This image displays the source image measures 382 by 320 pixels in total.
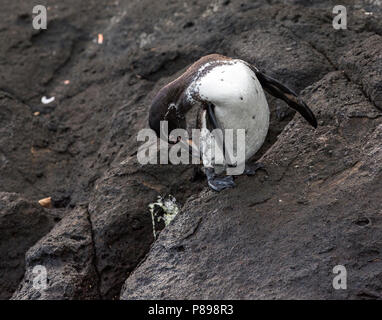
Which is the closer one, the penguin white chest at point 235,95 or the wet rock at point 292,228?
the wet rock at point 292,228

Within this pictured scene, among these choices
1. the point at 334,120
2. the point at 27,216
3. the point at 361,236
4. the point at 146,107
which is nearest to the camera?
the point at 361,236

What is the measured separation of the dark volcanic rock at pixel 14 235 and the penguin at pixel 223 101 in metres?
1.43

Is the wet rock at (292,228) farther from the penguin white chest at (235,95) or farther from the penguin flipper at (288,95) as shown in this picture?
the penguin white chest at (235,95)

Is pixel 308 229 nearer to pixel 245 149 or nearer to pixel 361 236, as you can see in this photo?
pixel 361 236

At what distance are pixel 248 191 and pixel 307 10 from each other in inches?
101

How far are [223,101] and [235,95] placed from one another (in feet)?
0.28

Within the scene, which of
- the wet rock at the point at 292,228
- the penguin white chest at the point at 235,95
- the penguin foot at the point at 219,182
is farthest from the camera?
the penguin foot at the point at 219,182

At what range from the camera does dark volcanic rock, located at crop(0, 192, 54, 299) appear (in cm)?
464

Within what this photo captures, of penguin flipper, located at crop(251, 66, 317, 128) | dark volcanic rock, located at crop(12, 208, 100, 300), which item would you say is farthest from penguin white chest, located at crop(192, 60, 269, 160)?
dark volcanic rock, located at crop(12, 208, 100, 300)

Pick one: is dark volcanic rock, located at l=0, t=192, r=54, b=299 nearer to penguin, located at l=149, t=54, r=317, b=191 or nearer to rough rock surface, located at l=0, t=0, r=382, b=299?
rough rock surface, located at l=0, t=0, r=382, b=299

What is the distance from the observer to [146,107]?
5.64m

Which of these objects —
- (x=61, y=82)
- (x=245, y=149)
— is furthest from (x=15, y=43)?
(x=245, y=149)

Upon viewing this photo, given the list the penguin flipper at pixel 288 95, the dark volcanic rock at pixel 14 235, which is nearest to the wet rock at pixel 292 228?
the penguin flipper at pixel 288 95

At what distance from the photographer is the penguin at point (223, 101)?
3.61m
